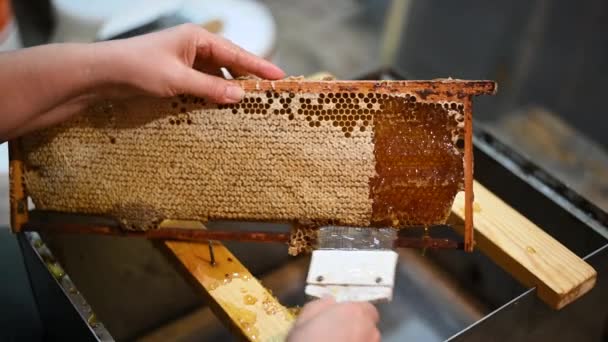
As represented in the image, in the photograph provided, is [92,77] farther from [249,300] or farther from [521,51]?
[521,51]

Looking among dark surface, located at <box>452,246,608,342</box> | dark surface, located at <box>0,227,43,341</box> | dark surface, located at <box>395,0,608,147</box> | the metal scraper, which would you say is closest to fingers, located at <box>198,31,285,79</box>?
the metal scraper

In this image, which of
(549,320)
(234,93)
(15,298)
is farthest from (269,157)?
(15,298)

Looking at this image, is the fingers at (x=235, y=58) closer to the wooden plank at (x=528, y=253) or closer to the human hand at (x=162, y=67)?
the human hand at (x=162, y=67)

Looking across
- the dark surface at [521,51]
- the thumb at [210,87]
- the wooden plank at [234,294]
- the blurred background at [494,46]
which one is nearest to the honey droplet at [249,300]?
the wooden plank at [234,294]

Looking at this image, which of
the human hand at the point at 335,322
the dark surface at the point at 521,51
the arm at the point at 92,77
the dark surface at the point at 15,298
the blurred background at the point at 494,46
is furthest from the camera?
the dark surface at the point at 521,51

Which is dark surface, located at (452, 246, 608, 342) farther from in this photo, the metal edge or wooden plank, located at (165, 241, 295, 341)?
the metal edge

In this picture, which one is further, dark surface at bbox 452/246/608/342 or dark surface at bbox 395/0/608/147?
dark surface at bbox 395/0/608/147
